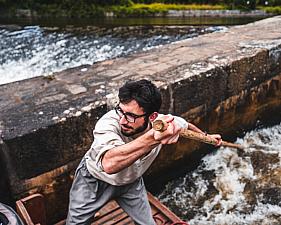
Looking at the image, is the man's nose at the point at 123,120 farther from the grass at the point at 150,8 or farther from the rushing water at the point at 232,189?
the grass at the point at 150,8

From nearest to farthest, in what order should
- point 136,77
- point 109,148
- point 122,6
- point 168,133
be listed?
point 168,133, point 109,148, point 136,77, point 122,6

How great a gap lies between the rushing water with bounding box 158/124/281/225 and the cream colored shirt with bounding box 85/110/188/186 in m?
1.80

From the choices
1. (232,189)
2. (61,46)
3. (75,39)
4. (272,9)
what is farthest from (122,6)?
(232,189)

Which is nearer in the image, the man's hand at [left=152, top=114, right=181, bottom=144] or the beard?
the man's hand at [left=152, top=114, right=181, bottom=144]

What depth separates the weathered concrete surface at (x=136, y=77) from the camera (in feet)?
9.70

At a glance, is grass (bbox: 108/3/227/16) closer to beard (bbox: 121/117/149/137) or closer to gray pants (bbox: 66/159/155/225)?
gray pants (bbox: 66/159/155/225)

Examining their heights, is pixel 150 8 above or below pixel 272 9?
above

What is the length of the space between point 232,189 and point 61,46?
22.3 feet

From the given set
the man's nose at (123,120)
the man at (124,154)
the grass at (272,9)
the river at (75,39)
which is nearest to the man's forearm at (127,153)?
the man at (124,154)

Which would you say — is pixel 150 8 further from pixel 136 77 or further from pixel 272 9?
pixel 136 77

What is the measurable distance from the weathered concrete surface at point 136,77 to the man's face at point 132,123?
1.03 m

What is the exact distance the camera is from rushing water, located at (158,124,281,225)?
3879 millimetres

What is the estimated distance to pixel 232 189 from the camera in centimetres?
427

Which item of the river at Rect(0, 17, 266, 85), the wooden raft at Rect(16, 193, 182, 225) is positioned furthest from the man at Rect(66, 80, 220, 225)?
the river at Rect(0, 17, 266, 85)
